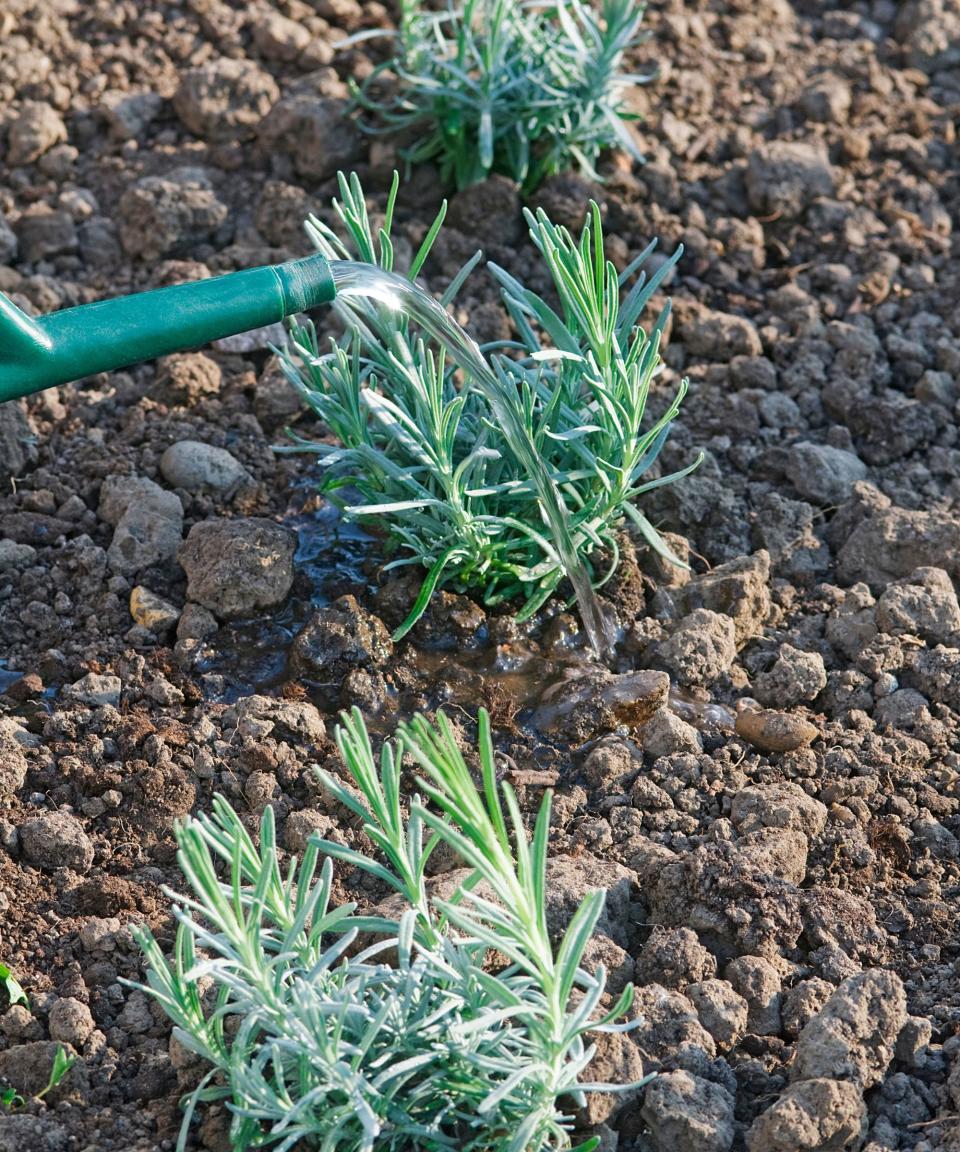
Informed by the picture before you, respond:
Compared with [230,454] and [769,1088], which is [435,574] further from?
[769,1088]

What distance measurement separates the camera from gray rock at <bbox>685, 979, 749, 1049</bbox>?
210cm

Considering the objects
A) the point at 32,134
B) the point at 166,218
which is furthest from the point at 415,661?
the point at 32,134

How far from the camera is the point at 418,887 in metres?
1.94

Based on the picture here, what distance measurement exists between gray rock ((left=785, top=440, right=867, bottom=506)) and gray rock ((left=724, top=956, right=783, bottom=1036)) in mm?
1194

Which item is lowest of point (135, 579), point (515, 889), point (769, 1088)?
point (135, 579)

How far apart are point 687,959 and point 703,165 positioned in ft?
7.79

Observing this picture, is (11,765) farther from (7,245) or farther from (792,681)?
(7,245)

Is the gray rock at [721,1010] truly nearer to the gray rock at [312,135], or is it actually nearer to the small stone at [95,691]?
the small stone at [95,691]

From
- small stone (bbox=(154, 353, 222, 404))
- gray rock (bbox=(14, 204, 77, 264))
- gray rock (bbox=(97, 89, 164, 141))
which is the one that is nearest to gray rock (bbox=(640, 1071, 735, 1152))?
small stone (bbox=(154, 353, 222, 404))

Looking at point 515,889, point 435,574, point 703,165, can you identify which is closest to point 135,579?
point 435,574

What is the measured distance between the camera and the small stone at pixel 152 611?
2756 millimetres

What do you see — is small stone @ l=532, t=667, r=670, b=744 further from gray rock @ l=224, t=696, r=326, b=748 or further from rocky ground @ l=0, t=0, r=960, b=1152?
gray rock @ l=224, t=696, r=326, b=748

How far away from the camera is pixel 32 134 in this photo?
3713 millimetres

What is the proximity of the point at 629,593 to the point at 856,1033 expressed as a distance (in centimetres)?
102
